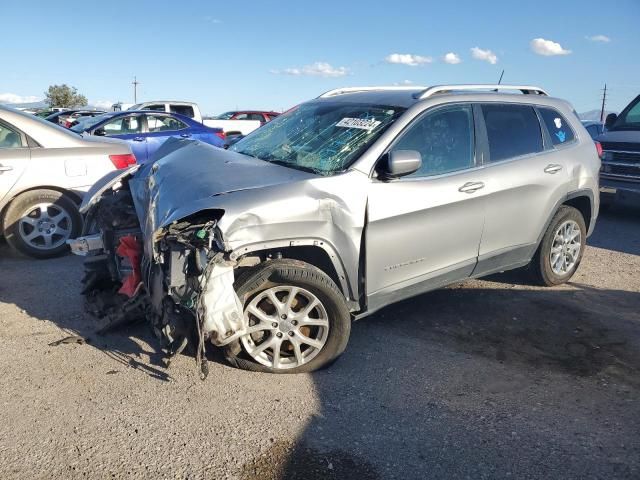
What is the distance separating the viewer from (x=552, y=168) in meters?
4.81

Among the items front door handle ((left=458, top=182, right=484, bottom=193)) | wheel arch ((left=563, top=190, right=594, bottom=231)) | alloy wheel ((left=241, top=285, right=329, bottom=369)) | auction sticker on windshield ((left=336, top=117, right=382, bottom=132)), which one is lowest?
alloy wheel ((left=241, top=285, right=329, bottom=369))

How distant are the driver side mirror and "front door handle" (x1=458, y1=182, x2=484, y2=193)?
554mm

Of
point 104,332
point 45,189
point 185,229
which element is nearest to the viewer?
point 185,229

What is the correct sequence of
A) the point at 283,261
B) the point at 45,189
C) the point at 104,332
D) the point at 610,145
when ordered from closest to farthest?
1. the point at 283,261
2. the point at 104,332
3. the point at 45,189
4. the point at 610,145

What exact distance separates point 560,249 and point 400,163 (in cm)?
254

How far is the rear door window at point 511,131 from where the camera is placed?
14.6 feet

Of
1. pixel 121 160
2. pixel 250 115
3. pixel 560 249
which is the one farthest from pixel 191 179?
pixel 250 115

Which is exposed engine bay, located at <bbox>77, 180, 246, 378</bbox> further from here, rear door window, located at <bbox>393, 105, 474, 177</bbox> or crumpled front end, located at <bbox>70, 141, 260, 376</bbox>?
rear door window, located at <bbox>393, 105, 474, 177</bbox>

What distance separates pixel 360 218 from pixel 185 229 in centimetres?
112

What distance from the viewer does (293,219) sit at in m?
3.34

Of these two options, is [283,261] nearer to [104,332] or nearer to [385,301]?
[385,301]

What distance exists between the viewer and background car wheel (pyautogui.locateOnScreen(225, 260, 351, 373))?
3398 millimetres

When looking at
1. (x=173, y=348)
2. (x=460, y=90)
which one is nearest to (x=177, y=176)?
(x=173, y=348)

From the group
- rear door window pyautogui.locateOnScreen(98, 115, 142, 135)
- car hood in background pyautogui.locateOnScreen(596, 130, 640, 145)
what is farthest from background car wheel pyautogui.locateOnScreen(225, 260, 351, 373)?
rear door window pyautogui.locateOnScreen(98, 115, 142, 135)
